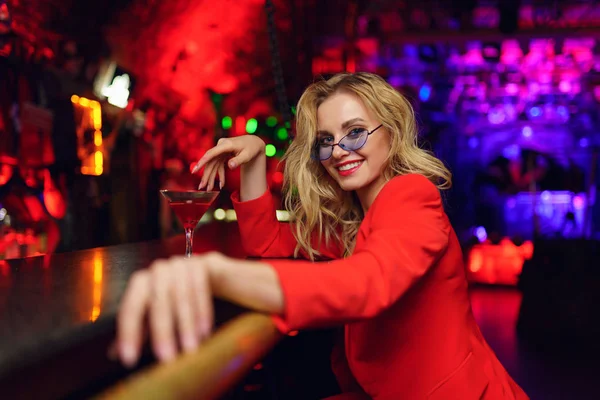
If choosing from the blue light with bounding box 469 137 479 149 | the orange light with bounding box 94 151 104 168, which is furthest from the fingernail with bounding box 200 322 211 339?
the blue light with bounding box 469 137 479 149

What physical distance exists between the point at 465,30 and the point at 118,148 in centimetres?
466

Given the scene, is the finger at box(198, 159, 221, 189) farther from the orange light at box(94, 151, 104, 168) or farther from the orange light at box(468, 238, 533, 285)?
the orange light at box(468, 238, 533, 285)

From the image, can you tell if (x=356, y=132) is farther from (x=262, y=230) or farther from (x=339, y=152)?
(x=262, y=230)

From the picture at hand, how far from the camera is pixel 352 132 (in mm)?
1430

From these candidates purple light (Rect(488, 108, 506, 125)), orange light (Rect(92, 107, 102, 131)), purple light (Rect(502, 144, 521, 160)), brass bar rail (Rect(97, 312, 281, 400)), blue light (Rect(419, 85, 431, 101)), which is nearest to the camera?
brass bar rail (Rect(97, 312, 281, 400))

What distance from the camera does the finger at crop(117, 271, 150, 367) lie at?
533 millimetres

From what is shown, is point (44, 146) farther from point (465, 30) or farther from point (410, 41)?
point (465, 30)

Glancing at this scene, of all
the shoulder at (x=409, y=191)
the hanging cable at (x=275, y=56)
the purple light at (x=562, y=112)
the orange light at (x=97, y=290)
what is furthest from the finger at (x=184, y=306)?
the purple light at (x=562, y=112)

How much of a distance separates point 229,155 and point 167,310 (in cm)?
116

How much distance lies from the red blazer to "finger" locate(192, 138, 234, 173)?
54cm

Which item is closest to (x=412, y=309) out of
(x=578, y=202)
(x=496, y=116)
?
(x=496, y=116)

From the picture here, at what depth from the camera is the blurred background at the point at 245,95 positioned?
4.20m

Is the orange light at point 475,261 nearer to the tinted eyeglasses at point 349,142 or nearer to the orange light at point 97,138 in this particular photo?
the orange light at point 97,138

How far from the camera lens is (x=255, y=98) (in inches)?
251
